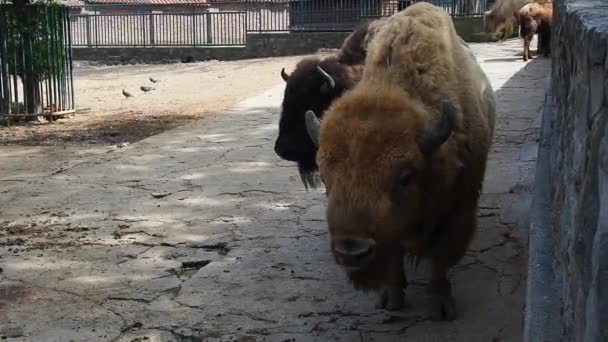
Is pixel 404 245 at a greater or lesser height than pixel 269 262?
greater

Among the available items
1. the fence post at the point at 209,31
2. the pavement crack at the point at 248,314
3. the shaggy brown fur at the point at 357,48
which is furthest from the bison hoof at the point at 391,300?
the fence post at the point at 209,31

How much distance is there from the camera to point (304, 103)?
18.0 ft

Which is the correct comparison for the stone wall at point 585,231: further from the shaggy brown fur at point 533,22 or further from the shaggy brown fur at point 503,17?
the shaggy brown fur at point 503,17

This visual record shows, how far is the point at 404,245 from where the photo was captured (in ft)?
12.7

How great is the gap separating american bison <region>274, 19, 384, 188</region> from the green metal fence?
7.79 meters

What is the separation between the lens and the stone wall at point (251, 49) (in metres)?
24.1

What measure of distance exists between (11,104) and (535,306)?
438 inches

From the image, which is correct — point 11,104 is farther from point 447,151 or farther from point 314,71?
point 447,151

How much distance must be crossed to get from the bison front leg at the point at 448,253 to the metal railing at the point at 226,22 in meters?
22.4

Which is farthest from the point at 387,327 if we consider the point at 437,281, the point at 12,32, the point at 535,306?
the point at 12,32

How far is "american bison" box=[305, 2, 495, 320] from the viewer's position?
3.32 meters

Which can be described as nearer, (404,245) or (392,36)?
(404,245)

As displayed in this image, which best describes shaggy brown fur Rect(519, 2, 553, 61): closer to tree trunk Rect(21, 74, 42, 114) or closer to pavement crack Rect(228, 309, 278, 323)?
tree trunk Rect(21, 74, 42, 114)

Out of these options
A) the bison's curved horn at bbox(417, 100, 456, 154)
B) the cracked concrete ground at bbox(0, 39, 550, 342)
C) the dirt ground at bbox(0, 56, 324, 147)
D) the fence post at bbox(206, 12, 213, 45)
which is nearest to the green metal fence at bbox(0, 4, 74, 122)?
the dirt ground at bbox(0, 56, 324, 147)
